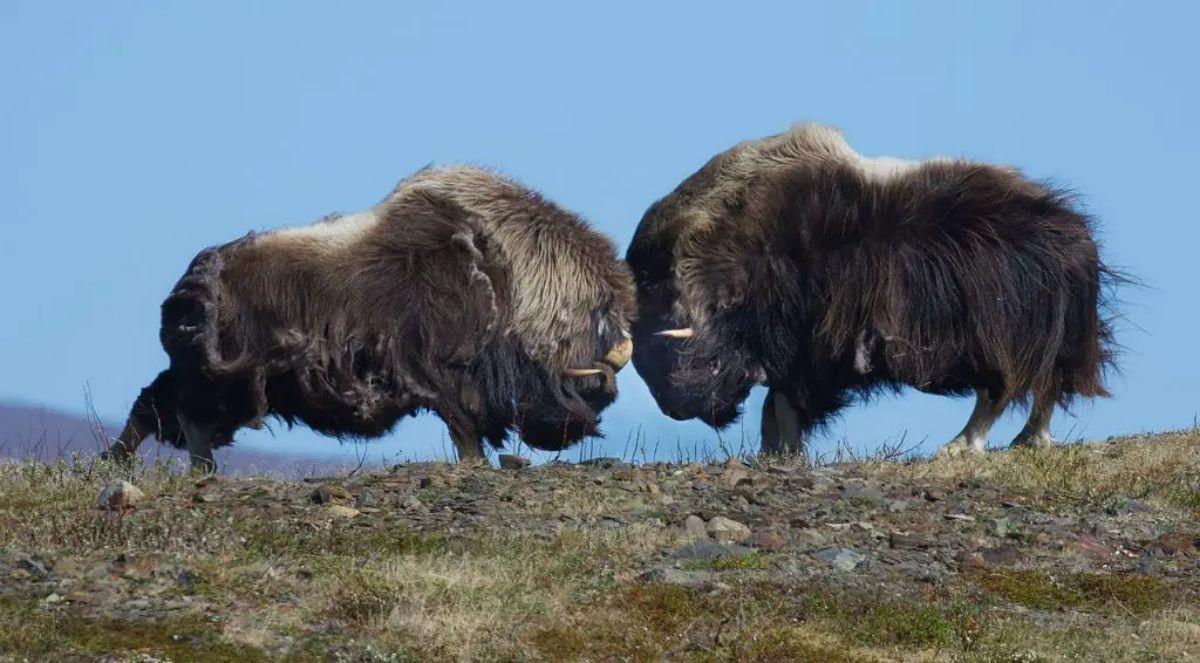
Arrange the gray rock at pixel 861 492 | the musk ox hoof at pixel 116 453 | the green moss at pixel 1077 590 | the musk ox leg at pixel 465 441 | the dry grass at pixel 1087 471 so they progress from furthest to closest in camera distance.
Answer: the musk ox leg at pixel 465 441, the musk ox hoof at pixel 116 453, the dry grass at pixel 1087 471, the gray rock at pixel 861 492, the green moss at pixel 1077 590

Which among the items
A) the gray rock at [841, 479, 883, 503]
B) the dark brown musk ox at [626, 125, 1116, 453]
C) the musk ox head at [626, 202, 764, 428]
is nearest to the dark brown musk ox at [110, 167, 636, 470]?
the musk ox head at [626, 202, 764, 428]

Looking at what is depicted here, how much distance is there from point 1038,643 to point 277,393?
13.1ft

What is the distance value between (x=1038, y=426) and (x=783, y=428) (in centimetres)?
113

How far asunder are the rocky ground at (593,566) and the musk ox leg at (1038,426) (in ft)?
5.24

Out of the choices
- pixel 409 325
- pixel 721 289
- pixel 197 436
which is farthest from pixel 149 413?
pixel 721 289

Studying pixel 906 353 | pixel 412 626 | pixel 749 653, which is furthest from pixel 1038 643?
pixel 906 353

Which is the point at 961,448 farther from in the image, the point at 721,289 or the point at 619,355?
the point at 619,355

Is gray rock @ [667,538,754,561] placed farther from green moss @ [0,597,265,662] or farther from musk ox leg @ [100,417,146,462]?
musk ox leg @ [100,417,146,462]

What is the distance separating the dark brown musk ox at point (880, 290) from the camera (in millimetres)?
8094

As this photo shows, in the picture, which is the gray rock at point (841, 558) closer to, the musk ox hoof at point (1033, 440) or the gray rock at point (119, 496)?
Result: the gray rock at point (119, 496)

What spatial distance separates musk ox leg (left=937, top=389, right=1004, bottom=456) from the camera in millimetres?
8141

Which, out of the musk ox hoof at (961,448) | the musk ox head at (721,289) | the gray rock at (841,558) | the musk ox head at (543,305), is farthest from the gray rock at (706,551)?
the musk ox head at (721,289)

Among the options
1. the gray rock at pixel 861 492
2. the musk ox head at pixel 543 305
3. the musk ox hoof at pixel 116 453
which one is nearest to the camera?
the gray rock at pixel 861 492

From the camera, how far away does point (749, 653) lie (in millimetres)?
4238
